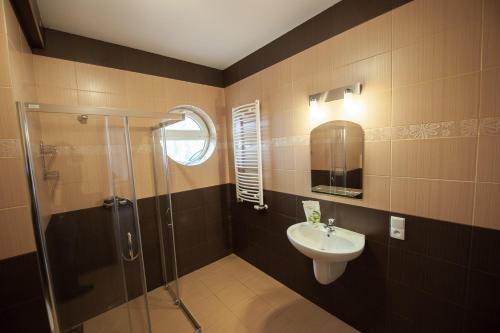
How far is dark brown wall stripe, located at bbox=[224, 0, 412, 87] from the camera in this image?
4.77ft

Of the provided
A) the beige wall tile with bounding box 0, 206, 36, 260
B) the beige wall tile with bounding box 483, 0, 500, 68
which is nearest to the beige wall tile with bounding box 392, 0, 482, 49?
the beige wall tile with bounding box 483, 0, 500, 68

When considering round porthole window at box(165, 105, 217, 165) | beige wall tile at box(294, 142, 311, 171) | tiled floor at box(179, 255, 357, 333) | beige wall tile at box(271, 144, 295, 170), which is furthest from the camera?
round porthole window at box(165, 105, 217, 165)

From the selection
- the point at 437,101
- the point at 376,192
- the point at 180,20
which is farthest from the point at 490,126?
the point at 180,20

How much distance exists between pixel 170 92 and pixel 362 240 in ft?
7.70

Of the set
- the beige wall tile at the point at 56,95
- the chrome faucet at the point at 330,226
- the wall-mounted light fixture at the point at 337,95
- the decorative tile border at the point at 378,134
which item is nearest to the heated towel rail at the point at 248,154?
the wall-mounted light fixture at the point at 337,95

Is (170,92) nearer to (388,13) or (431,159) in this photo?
(388,13)

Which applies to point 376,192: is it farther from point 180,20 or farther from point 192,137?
point 192,137

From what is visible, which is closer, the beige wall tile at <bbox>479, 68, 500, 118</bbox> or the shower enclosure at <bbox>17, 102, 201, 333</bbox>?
the beige wall tile at <bbox>479, 68, 500, 118</bbox>

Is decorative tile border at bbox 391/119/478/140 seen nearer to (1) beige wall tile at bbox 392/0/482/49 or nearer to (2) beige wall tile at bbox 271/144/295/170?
(1) beige wall tile at bbox 392/0/482/49

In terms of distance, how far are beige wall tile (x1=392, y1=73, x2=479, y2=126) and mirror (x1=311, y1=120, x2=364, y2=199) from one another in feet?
0.96

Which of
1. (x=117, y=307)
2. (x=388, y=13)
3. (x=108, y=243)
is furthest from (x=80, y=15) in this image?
(x=117, y=307)

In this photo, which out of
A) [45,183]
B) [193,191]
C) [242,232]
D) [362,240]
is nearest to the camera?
[45,183]

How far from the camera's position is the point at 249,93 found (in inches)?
96.9

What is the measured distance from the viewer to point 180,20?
1742 millimetres
